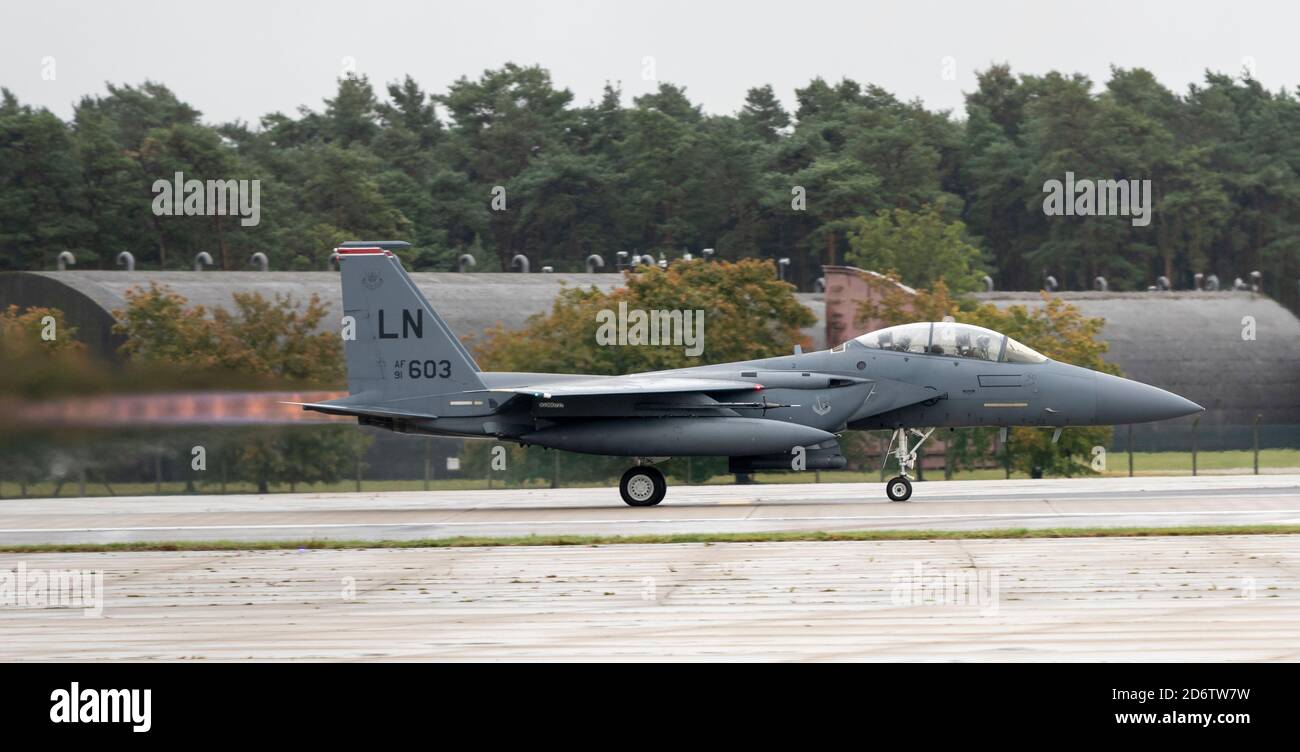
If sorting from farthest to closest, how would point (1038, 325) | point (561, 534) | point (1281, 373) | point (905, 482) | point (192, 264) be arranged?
1. point (192, 264)
2. point (1281, 373)
3. point (1038, 325)
4. point (905, 482)
5. point (561, 534)

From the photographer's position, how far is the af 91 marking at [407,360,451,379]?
26.3 metres

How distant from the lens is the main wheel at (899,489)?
2552cm

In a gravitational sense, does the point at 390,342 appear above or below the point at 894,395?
above

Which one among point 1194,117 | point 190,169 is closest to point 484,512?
point 190,169

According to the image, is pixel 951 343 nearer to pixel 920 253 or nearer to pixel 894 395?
pixel 894 395

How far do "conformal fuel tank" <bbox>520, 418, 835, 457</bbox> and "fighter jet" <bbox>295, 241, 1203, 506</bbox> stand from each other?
0.02 meters

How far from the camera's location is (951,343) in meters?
25.9

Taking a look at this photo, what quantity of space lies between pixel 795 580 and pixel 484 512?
466 inches

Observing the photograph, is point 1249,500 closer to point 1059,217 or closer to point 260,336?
point 260,336

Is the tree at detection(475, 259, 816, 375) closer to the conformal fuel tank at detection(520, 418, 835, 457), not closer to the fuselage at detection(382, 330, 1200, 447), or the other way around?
the conformal fuel tank at detection(520, 418, 835, 457)

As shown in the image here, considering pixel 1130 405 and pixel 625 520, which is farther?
pixel 1130 405

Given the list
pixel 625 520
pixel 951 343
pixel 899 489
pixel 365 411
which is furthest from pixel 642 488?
pixel 951 343

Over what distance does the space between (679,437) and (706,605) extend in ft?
41.3

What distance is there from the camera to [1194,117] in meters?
104
